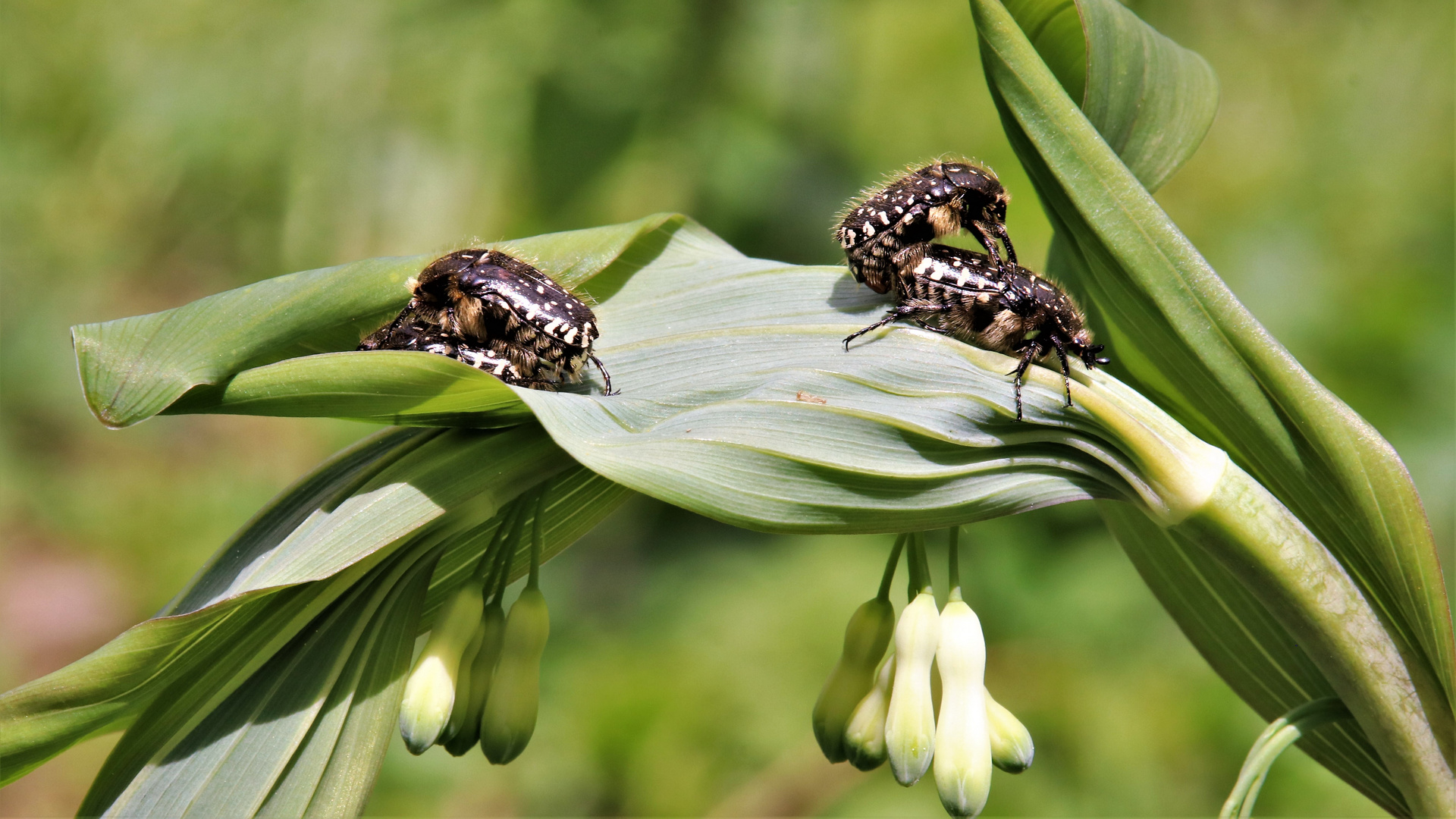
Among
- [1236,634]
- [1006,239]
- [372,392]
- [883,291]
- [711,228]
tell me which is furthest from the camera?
[711,228]

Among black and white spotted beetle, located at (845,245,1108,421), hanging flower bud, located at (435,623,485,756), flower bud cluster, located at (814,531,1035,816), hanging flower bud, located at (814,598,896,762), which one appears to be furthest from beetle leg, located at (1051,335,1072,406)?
hanging flower bud, located at (435,623,485,756)

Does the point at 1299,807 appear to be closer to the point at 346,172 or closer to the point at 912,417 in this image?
the point at 912,417

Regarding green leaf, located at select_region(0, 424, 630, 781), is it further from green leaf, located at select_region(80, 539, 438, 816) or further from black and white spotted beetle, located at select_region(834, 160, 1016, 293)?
black and white spotted beetle, located at select_region(834, 160, 1016, 293)

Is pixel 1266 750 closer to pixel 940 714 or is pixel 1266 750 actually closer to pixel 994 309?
pixel 940 714

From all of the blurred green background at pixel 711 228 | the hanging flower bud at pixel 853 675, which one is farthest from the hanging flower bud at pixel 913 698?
the blurred green background at pixel 711 228

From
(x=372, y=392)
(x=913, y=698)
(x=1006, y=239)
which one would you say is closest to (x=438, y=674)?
(x=372, y=392)
